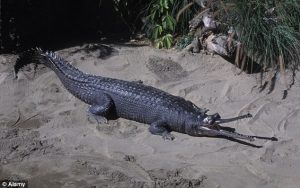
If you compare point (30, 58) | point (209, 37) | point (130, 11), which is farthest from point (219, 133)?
point (130, 11)

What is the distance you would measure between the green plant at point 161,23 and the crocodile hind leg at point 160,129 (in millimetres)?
1914

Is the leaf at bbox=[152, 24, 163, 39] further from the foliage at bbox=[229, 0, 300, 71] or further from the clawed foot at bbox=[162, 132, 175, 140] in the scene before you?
the clawed foot at bbox=[162, 132, 175, 140]

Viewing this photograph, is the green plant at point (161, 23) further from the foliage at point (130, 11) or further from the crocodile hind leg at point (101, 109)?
the crocodile hind leg at point (101, 109)

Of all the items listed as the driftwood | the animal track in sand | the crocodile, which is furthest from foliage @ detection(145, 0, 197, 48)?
the crocodile

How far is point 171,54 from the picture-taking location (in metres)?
7.37

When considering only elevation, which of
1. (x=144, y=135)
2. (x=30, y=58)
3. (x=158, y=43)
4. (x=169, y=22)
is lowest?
(x=144, y=135)

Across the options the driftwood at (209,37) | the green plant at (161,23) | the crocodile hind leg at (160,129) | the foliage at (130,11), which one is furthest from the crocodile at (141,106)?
the foliage at (130,11)

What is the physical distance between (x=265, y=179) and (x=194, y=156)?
2.49 ft

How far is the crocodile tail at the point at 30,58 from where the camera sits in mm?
7141

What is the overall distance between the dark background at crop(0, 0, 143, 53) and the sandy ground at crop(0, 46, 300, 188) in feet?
1.36

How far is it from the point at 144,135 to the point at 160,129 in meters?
0.18

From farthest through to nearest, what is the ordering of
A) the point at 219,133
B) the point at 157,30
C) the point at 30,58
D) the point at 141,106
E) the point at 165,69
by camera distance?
the point at 157,30 < the point at 30,58 < the point at 165,69 < the point at 141,106 < the point at 219,133

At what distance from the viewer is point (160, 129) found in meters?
5.83

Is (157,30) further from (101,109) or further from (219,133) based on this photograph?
(219,133)
